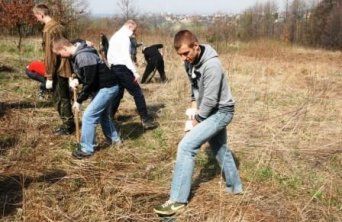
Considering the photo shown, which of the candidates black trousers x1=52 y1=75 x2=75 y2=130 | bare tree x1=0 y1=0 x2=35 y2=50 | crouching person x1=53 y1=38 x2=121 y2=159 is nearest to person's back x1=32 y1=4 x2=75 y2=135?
black trousers x1=52 y1=75 x2=75 y2=130

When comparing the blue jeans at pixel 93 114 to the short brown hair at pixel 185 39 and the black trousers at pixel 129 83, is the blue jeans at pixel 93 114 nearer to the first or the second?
the black trousers at pixel 129 83

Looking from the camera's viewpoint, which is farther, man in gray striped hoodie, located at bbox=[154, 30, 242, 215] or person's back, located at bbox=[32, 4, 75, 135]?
person's back, located at bbox=[32, 4, 75, 135]

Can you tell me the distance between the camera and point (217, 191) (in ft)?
15.2

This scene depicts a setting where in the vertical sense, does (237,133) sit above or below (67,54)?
below

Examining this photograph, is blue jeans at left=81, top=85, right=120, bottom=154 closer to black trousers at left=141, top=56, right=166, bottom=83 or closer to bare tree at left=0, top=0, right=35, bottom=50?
black trousers at left=141, top=56, right=166, bottom=83

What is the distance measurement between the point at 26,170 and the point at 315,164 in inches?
134

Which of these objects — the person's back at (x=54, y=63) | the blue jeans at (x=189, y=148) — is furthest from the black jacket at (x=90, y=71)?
the blue jeans at (x=189, y=148)

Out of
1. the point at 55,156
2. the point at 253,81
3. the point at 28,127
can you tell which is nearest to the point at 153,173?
the point at 55,156

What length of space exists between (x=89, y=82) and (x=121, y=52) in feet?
5.27

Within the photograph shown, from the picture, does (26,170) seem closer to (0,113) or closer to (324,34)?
(0,113)

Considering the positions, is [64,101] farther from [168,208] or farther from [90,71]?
[168,208]

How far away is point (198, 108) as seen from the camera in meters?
4.25

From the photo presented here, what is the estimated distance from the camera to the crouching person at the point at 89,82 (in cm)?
530

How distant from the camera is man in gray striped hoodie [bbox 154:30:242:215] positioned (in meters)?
3.84
